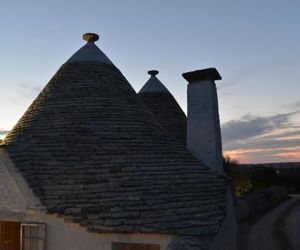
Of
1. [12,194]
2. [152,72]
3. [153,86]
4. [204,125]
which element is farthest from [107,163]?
Answer: [152,72]

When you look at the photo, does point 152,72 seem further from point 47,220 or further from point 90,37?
point 47,220

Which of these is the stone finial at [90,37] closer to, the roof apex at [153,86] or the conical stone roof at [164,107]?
the conical stone roof at [164,107]

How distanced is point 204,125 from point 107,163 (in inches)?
143

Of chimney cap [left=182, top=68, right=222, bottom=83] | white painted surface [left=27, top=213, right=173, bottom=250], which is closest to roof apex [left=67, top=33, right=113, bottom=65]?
Result: chimney cap [left=182, top=68, right=222, bottom=83]

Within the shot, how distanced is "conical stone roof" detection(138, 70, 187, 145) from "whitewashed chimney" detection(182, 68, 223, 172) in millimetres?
2170

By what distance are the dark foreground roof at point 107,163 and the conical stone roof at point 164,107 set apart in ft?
9.60


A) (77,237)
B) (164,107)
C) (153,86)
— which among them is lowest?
(77,237)

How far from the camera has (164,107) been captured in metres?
15.0

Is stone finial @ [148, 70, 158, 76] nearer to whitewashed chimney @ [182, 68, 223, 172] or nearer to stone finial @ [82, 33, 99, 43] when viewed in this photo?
stone finial @ [82, 33, 99, 43]

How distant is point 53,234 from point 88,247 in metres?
0.90

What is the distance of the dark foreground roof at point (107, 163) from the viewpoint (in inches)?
322

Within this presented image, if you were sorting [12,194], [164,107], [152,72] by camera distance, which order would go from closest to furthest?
[12,194], [164,107], [152,72]

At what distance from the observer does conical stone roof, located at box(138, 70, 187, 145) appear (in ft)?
46.6

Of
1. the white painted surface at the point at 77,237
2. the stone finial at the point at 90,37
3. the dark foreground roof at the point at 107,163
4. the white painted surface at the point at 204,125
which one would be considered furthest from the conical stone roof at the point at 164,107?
the white painted surface at the point at 77,237
